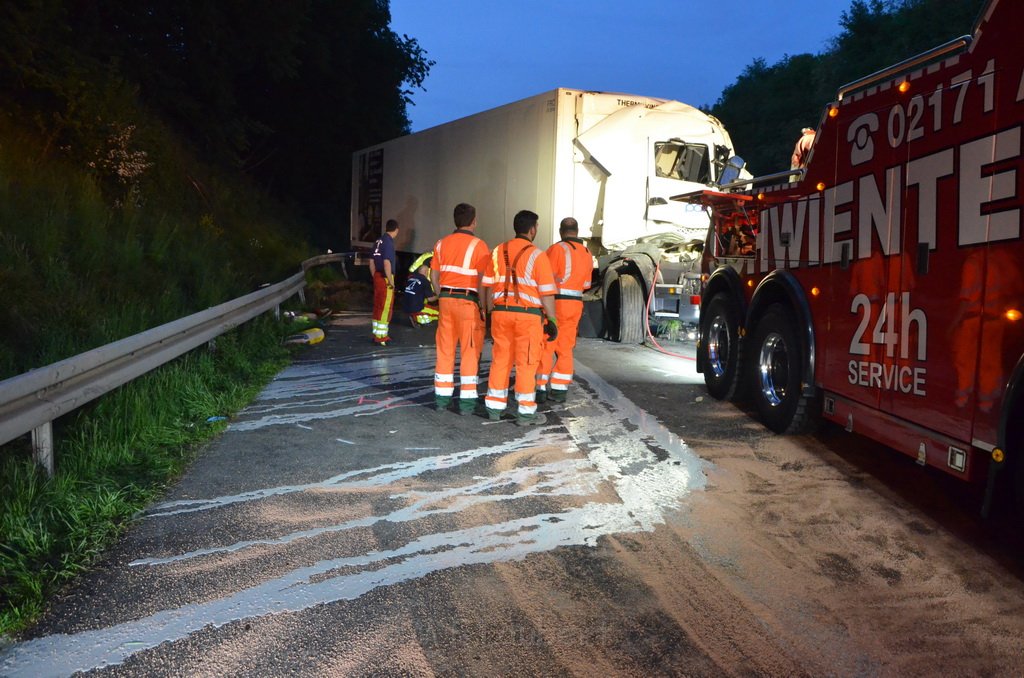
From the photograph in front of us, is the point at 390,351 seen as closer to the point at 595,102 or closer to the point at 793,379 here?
the point at 595,102

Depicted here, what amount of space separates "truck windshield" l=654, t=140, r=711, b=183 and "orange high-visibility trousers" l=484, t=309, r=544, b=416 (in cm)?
672

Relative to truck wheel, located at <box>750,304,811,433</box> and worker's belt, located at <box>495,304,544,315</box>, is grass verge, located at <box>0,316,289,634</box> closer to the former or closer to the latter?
worker's belt, located at <box>495,304,544,315</box>

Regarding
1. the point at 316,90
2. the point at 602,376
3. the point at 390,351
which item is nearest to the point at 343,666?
the point at 602,376

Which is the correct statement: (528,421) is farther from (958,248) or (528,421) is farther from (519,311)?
(958,248)

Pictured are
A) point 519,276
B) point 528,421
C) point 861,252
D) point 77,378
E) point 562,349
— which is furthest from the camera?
point 562,349

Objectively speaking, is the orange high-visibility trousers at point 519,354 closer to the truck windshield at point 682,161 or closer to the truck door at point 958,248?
the truck door at point 958,248

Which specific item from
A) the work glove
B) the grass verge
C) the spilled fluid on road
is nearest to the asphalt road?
the spilled fluid on road

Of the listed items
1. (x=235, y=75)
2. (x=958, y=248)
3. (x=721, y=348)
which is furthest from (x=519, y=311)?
(x=235, y=75)

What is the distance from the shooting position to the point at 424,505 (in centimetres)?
512

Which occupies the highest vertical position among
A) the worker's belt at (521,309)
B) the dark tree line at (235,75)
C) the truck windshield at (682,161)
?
the dark tree line at (235,75)

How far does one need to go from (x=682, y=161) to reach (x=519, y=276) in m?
7.05

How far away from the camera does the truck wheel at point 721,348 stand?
27.1 ft

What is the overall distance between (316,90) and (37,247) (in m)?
26.0

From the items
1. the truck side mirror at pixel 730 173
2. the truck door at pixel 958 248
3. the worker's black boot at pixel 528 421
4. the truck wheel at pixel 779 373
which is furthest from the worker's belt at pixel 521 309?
the truck door at pixel 958 248
